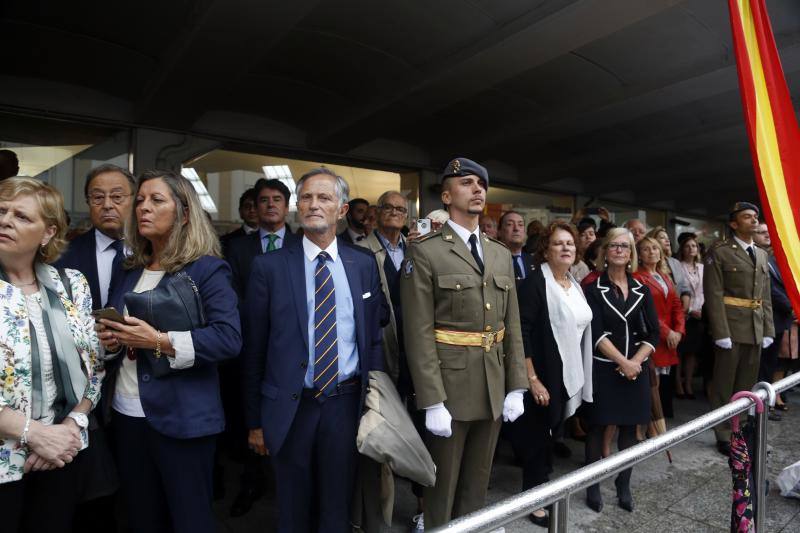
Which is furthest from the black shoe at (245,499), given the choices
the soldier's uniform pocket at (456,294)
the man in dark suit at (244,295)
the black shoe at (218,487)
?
the soldier's uniform pocket at (456,294)

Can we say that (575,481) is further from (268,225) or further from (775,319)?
(775,319)

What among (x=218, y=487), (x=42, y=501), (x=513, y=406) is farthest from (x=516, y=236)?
(x=42, y=501)

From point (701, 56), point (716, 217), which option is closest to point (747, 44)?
point (701, 56)

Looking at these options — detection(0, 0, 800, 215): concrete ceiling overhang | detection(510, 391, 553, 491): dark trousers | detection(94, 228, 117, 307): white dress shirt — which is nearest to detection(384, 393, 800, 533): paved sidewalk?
detection(510, 391, 553, 491): dark trousers

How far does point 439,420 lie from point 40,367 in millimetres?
1460

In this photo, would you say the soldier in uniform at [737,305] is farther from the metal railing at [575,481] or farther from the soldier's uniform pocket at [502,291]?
the soldier's uniform pocket at [502,291]

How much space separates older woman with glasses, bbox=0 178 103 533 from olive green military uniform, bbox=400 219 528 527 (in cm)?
126

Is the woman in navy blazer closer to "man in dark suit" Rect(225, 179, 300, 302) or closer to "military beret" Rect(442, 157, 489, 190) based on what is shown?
"military beret" Rect(442, 157, 489, 190)

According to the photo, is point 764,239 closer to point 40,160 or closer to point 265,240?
point 265,240

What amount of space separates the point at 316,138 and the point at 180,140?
2.03 metres

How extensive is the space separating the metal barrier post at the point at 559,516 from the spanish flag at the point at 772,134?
1.54 metres

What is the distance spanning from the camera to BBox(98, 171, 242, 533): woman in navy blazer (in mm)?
1750

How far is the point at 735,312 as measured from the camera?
4.15 m

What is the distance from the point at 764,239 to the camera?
4.61m
